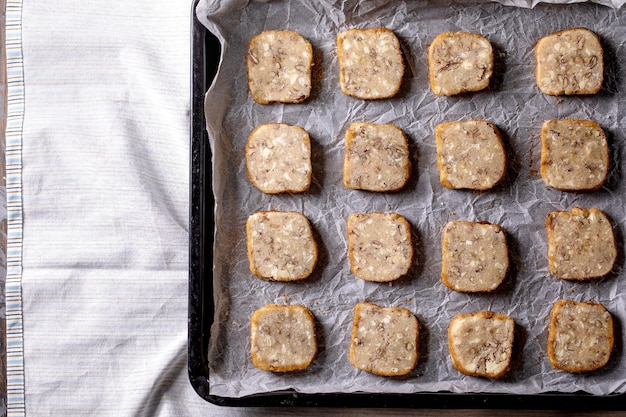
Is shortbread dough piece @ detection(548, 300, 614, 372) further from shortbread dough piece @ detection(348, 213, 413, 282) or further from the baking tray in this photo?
shortbread dough piece @ detection(348, 213, 413, 282)

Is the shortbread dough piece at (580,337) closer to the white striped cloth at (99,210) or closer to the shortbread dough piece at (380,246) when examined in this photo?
the shortbread dough piece at (380,246)

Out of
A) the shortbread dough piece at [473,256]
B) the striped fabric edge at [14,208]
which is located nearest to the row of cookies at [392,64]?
the shortbread dough piece at [473,256]

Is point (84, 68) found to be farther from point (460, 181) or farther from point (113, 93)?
point (460, 181)

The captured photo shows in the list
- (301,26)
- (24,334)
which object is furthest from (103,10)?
(24,334)

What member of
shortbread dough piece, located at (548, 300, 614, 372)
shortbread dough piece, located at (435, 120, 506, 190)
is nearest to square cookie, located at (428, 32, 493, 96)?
shortbread dough piece, located at (435, 120, 506, 190)

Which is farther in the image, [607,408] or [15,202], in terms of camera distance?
[15,202]

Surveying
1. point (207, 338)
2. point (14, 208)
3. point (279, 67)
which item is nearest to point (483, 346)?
point (207, 338)

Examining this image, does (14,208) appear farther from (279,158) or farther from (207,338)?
(279,158)
